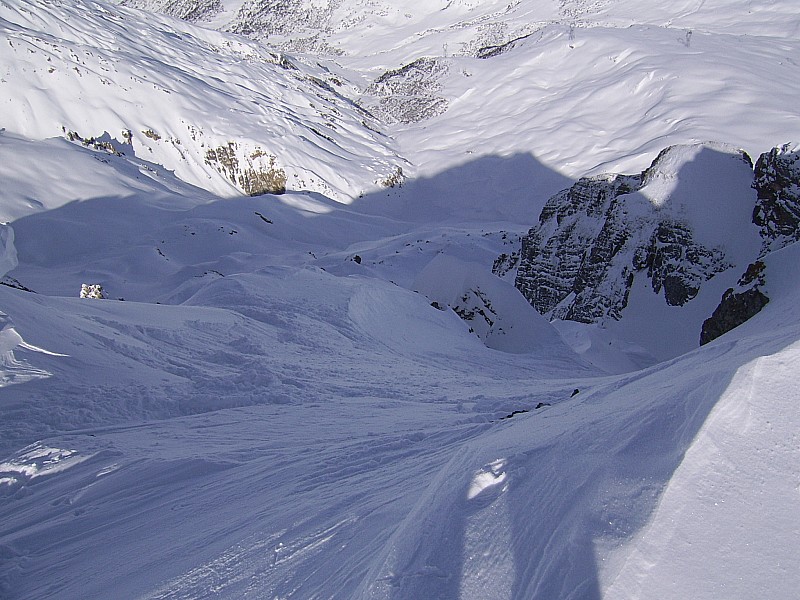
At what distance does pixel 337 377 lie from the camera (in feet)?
21.7

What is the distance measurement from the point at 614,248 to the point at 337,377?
10.7 metres

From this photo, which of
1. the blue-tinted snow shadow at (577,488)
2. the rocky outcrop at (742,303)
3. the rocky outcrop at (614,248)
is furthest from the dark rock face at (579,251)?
the blue-tinted snow shadow at (577,488)

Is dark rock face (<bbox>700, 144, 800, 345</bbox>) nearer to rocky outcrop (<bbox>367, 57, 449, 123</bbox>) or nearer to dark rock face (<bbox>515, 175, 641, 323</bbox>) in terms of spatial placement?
dark rock face (<bbox>515, 175, 641, 323</bbox>)

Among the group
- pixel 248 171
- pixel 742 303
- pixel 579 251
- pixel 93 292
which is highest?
pixel 248 171

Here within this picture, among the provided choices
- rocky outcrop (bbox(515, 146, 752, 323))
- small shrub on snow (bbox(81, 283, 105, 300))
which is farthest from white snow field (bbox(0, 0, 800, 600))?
small shrub on snow (bbox(81, 283, 105, 300))

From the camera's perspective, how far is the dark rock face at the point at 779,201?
12492mm

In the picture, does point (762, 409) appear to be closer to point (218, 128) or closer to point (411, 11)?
point (218, 128)

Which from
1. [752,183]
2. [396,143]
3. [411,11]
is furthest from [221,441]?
[411,11]

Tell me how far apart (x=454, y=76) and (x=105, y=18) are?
25.2 metres

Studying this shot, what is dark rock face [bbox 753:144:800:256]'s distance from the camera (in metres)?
12.5

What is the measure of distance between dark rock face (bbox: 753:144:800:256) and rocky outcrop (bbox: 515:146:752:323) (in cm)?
104

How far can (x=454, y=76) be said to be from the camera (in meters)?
46.8

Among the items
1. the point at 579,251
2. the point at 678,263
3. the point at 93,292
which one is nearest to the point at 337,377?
the point at 93,292

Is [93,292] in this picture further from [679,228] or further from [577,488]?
[679,228]
